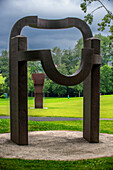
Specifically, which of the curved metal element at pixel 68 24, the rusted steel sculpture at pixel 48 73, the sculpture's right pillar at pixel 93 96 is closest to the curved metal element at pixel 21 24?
the rusted steel sculpture at pixel 48 73

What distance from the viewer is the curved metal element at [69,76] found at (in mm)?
8633

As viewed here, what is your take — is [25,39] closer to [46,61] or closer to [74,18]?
[46,61]

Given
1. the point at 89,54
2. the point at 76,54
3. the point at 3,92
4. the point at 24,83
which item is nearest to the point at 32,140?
the point at 24,83

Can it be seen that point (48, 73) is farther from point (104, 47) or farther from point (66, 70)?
point (104, 47)

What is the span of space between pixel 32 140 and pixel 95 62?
362cm

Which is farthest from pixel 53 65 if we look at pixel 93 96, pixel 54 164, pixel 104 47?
pixel 104 47

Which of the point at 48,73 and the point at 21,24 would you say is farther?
the point at 21,24

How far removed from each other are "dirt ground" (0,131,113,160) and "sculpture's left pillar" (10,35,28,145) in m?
0.43

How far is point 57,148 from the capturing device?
8.80m

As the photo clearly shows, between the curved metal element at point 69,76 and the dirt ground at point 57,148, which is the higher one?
the curved metal element at point 69,76

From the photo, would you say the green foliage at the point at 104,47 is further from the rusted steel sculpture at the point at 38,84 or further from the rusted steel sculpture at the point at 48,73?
the rusted steel sculpture at the point at 48,73

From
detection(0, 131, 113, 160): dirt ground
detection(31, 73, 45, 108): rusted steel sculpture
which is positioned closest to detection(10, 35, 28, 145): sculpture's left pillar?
detection(0, 131, 113, 160): dirt ground

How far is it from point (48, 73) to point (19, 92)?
3.89ft

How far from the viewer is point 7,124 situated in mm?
15617
